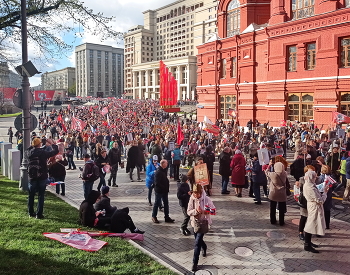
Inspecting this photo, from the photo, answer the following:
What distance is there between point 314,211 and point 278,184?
6.05ft

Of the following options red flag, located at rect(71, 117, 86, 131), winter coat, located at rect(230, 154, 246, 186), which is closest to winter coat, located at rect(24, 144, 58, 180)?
winter coat, located at rect(230, 154, 246, 186)

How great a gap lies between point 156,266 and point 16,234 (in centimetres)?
318

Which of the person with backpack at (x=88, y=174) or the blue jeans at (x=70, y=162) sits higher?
the person with backpack at (x=88, y=174)

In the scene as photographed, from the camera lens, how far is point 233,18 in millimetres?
35844

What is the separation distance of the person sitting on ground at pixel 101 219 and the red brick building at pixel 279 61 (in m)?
21.4

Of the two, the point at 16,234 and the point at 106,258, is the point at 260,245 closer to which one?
the point at 106,258

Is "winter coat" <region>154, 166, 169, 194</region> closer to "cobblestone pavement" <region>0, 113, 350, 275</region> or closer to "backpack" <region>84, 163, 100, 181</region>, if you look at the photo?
"cobblestone pavement" <region>0, 113, 350, 275</region>

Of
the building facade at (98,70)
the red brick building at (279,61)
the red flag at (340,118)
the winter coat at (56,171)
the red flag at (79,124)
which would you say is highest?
the building facade at (98,70)

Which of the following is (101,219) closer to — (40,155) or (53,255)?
(53,255)

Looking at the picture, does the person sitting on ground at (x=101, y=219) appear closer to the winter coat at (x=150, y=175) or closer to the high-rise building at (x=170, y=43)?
the winter coat at (x=150, y=175)

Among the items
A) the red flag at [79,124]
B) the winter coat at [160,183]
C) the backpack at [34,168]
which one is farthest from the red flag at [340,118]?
the backpack at [34,168]

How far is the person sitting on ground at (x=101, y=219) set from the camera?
26.2 feet

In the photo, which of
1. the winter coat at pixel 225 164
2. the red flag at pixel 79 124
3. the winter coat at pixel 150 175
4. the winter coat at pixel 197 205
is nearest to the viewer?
the winter coat at pixel 197 205

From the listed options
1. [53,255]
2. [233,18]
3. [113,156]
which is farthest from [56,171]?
[233,18]
